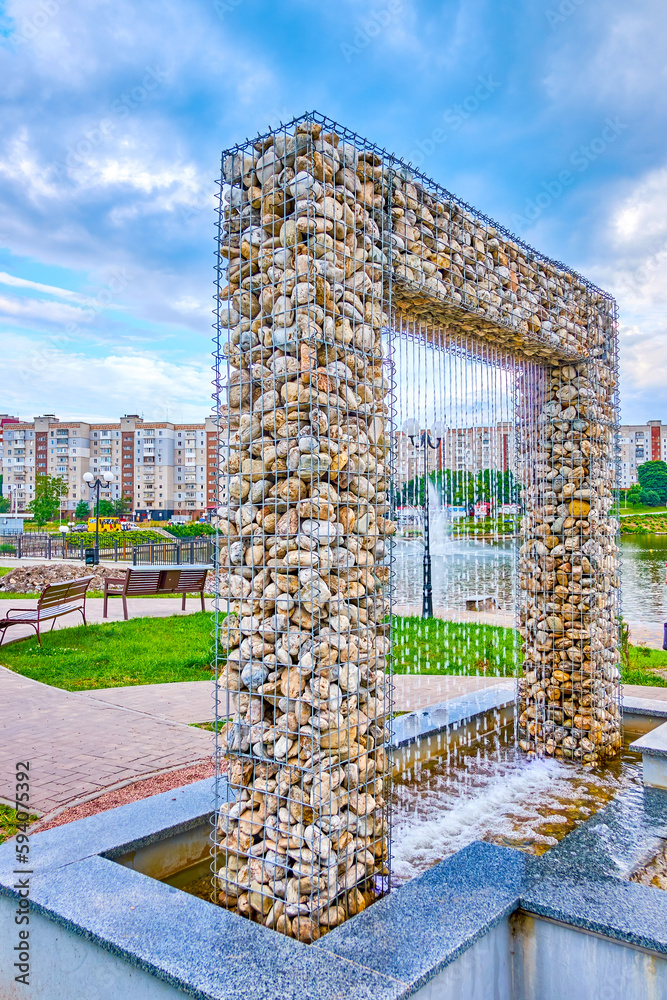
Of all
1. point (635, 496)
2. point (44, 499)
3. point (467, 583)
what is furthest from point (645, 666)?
point (635, 496)

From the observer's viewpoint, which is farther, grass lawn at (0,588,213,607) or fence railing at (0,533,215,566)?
fence railing at (0,533,215,566)

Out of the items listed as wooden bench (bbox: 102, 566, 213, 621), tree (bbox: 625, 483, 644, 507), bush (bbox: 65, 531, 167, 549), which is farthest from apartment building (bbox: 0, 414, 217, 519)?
wooden bench (bbox: 102, 566, 213, 621)

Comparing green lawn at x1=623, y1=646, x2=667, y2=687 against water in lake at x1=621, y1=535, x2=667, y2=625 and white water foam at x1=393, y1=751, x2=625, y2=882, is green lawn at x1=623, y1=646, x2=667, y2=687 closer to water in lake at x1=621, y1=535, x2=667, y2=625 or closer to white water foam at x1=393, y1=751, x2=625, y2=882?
water in lake at x1=621, y1=535, x2=667, y2=625

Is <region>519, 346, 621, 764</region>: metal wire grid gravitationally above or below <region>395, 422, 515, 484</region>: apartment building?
below

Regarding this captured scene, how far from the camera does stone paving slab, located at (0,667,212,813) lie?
428cm

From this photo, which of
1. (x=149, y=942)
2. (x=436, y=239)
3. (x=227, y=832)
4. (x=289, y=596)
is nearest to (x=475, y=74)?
(x=436, y=239)

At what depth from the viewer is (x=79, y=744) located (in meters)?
5.00

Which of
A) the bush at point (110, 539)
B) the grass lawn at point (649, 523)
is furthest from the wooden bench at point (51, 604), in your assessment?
the grass lawn at point (649, 523)

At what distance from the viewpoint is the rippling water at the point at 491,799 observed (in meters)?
3.31

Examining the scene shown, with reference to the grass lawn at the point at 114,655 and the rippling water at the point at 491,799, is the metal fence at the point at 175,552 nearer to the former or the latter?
the grass lawn at the point at 114,655

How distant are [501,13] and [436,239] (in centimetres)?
260

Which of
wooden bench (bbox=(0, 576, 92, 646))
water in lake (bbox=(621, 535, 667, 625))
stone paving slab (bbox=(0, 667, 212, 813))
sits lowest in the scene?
water in lake (bbox=(621, 535, 667, 625))

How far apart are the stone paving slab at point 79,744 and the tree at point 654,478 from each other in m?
59.4

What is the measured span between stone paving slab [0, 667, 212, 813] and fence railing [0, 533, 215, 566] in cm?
1077
